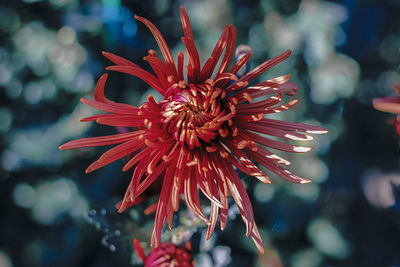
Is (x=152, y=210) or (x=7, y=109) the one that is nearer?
(x=152, y=210)

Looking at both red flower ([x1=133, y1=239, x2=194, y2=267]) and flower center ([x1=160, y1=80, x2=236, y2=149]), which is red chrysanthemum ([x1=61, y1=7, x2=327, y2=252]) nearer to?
flower center ([x1=160, y1=80, x2=236, y2=149])

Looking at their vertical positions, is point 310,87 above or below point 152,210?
above

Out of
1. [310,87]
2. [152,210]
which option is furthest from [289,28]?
[152,210]

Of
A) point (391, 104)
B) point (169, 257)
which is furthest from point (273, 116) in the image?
point (169, 257)

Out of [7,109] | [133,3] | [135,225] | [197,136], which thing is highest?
[133,3]

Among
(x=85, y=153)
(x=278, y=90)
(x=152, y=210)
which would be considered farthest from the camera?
(x=85, y=153)

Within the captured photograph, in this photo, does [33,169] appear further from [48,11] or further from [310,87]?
[310,87]

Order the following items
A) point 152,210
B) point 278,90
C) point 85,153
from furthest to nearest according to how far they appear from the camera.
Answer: point 85,153 < point 152,210 < point 278,90
